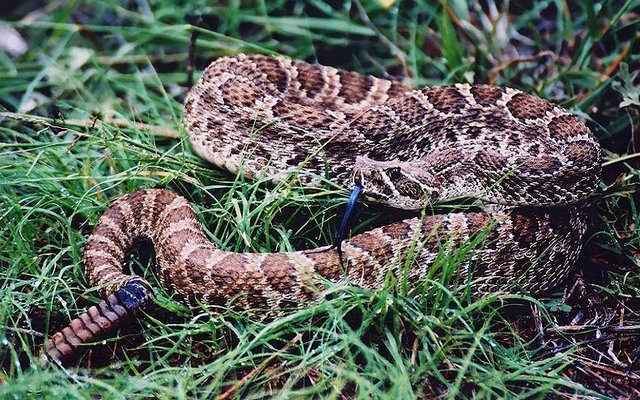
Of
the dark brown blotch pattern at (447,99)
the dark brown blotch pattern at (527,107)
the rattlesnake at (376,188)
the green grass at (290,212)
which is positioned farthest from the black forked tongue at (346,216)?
the dark brown blotch pattern at (527,107)

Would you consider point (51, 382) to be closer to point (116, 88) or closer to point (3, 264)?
point (3, 264)

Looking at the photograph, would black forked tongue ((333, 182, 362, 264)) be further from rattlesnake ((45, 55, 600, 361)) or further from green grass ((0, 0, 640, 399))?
green grass ((0, 0, 640, 399))

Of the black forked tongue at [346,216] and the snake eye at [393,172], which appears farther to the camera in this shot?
the snake eye at [393,172]

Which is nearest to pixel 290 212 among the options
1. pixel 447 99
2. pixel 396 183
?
pixel 396 183

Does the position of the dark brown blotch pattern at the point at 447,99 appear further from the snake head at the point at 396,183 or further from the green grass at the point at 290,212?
the green grass at the point at 290,212

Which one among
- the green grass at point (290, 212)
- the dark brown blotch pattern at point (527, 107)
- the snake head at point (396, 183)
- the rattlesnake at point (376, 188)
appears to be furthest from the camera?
the dark brown blotch pattern at point (527, 107)

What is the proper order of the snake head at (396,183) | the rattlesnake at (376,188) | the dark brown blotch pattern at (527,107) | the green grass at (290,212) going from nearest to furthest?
the green grass at (290,212), the rattlesnake at (376,188), the snake head at (396,183), the dark brown blotch pattern at (527,107)
